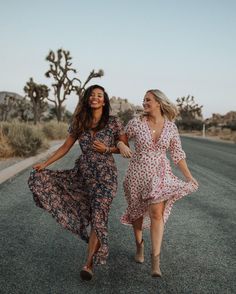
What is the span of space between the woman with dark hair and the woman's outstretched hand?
85 millimetres

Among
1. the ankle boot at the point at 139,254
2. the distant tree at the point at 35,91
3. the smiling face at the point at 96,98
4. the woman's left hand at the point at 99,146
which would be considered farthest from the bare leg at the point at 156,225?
the distant tree at the point at 35,91

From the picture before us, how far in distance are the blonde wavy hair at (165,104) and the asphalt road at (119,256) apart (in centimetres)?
147

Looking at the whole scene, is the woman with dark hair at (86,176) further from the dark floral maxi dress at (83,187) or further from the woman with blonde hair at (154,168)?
the woman with blonde hair at (154,168)

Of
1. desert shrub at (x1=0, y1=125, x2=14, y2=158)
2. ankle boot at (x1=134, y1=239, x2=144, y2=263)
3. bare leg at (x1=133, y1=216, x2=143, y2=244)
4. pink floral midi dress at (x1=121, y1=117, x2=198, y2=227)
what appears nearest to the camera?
pink floral midi dress at (x1=121, y1=117, x2=198, y2=227)

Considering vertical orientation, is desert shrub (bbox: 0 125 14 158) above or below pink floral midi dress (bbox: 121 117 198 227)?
below

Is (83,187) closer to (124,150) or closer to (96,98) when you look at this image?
(124,150)

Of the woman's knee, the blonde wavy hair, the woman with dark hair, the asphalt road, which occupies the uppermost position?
the blonde wavy hair

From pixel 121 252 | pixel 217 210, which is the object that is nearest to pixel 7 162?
pixel 217 210

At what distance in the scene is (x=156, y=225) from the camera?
4195 millimetres

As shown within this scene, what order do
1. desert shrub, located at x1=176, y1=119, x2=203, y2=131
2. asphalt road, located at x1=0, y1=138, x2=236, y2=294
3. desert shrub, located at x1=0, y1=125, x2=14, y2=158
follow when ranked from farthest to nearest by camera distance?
desert shrub, located at x1=176, y1=119, x2=203, y2=131 < desert shrub, located at x1=0, y1=125, x2=14, y2=158 < asphalt road, located at x1=0, y1=138, x2=236, y2=294

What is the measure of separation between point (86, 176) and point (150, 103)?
945 mm

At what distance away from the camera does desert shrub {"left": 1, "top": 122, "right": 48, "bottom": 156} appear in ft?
52.3

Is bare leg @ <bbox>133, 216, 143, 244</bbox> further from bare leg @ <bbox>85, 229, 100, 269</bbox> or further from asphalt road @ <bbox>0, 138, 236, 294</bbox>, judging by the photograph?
bare leg @ <bbox>85, 229, 100, 269</bbox>

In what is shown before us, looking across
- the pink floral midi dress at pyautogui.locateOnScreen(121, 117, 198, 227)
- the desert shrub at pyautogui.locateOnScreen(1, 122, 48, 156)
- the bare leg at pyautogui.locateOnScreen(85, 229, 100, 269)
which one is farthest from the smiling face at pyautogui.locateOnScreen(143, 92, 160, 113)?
the desert shrub at pyautogui.locateOnScreen(1, 122, 48, 156)
